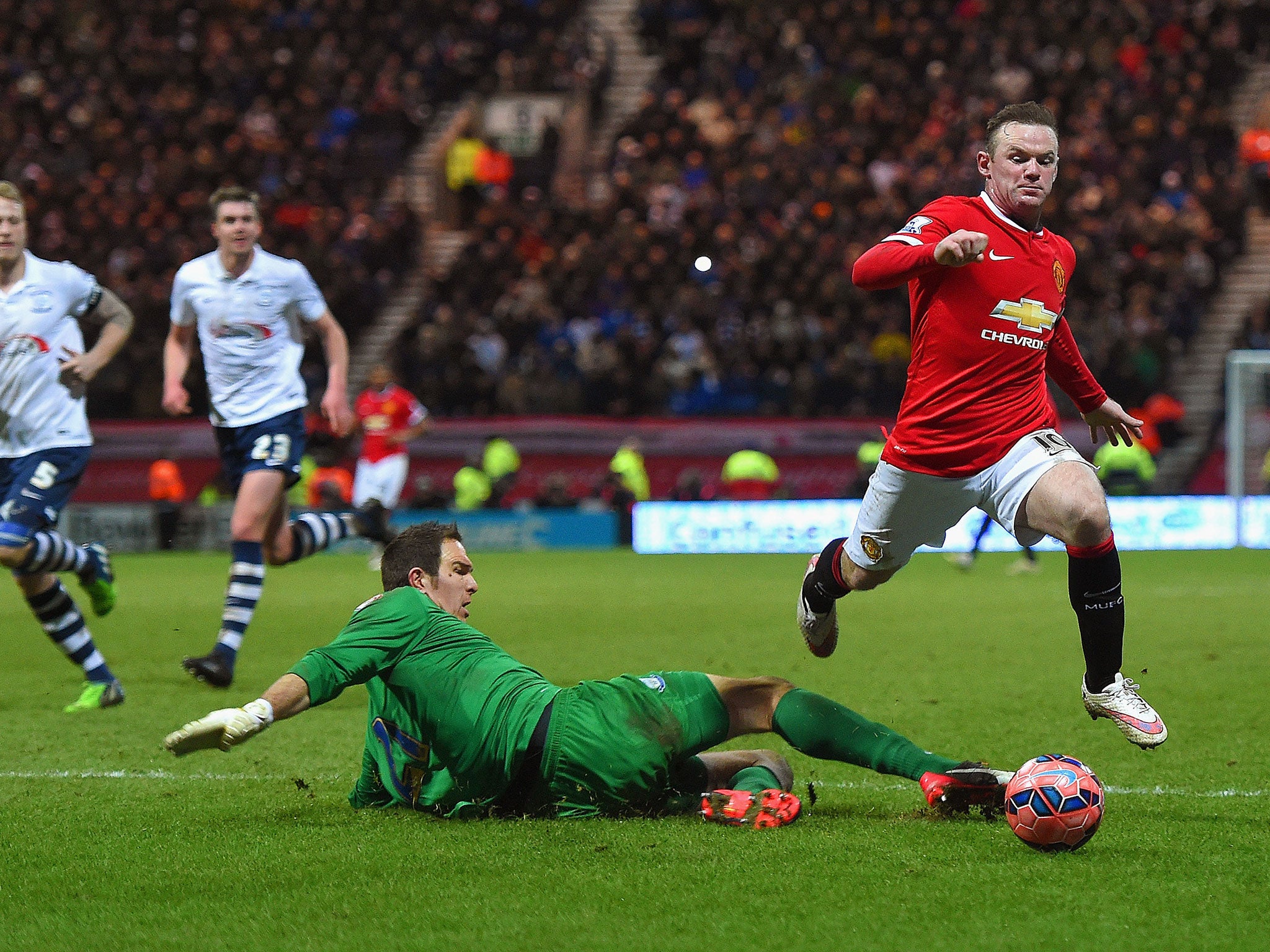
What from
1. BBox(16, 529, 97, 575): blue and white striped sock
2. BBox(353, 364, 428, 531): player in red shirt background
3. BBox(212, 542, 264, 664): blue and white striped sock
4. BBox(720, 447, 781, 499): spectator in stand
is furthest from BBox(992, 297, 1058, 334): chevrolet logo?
BBox(720, 447, 781, 499): spectator in stand

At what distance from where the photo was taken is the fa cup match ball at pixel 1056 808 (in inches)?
154

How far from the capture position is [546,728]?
4234 mm

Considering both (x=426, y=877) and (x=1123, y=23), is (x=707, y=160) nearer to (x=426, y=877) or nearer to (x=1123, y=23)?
(x=1123, y=23)

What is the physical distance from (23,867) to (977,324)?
3.18m

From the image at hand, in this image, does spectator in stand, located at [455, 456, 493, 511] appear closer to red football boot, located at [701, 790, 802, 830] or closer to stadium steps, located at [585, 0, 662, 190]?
stadium steps, located at [585, 0, 662, 190]

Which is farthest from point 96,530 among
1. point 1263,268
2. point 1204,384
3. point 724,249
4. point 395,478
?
point 1263,268

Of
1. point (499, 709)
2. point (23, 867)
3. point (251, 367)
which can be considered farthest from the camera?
point (251, 367)

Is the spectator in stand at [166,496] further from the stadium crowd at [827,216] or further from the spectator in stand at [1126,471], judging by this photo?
the spectator in stand at [1126,471]

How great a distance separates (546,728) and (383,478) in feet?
44.5

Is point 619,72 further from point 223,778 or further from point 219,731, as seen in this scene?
point 219,731

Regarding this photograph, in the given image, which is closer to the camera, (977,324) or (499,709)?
(499,709)

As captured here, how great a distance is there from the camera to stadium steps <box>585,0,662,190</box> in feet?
82.7

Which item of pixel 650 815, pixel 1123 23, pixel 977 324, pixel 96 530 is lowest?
pixel 96 530

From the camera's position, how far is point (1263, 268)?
73.9 feet
